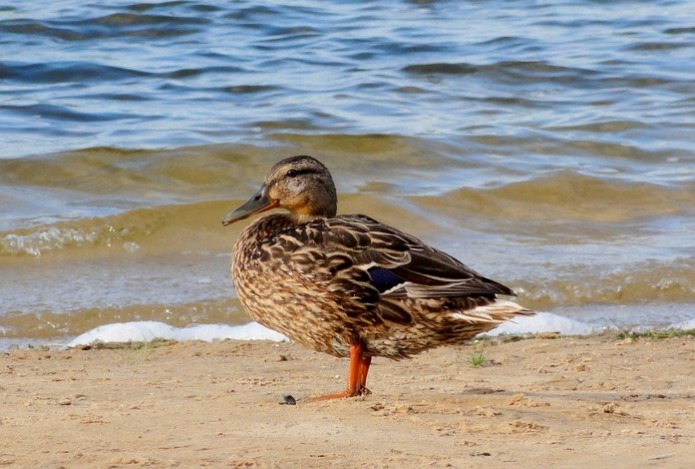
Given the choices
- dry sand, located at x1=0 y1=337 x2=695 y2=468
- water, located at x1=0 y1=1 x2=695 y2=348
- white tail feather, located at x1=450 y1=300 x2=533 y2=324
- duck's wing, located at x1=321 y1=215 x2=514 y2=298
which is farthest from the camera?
water, located at x1=0 y1=1 x2=695 y2=348

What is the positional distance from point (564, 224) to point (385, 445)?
694 cm

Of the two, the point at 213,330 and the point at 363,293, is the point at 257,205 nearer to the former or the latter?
the point at 363,293

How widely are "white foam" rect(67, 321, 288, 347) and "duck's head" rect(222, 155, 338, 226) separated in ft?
6.23

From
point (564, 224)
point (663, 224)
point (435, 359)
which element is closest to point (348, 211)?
point (564, 224)

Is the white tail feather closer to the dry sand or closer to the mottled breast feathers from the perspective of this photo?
the mottled breast feathers

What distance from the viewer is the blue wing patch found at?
4.80 meters

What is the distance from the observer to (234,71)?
53.3 ft

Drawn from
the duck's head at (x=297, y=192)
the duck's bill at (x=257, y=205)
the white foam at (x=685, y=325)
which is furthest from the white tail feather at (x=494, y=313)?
the white foam at (x=685, y=325)

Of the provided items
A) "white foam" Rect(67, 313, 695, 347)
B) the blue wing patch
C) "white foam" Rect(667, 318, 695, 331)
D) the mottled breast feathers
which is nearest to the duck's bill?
the mottled breast feathers

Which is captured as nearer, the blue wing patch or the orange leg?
the blue wing patch

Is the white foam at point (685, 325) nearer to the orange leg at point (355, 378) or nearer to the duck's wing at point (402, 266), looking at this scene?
the duck's wing at point (402, 266)

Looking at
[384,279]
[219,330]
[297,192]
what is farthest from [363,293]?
[219,330]

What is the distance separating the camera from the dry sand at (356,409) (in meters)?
3.85

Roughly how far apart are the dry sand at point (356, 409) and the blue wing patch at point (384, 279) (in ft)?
1.57
